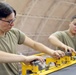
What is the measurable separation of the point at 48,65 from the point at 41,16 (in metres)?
10.4

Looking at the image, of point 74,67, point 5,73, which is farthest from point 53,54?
point 5,73

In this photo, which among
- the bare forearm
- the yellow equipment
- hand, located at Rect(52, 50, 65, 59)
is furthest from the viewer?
hand, located at Rect(52, 50, 65, 59)

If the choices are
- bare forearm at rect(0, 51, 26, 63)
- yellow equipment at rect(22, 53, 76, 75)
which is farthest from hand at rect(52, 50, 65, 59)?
bare forearm at rect(0, 51, 26, 63)

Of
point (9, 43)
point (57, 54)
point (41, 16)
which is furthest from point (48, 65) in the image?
point (41, 16)

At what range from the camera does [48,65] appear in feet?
8.46

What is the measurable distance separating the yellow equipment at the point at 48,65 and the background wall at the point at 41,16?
7.57m

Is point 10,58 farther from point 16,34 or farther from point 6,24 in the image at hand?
point 16,34

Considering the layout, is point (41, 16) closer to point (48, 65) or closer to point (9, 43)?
point (48, 65)

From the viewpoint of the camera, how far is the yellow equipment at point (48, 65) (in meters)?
2.04

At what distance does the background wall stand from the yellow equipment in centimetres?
757

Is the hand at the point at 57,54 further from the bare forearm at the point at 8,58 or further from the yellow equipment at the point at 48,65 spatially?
the bare forearm at the point at 8,58

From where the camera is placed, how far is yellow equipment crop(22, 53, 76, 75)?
80.3 inches

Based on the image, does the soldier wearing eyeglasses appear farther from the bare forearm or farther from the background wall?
the background wall

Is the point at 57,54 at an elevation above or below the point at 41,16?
below
